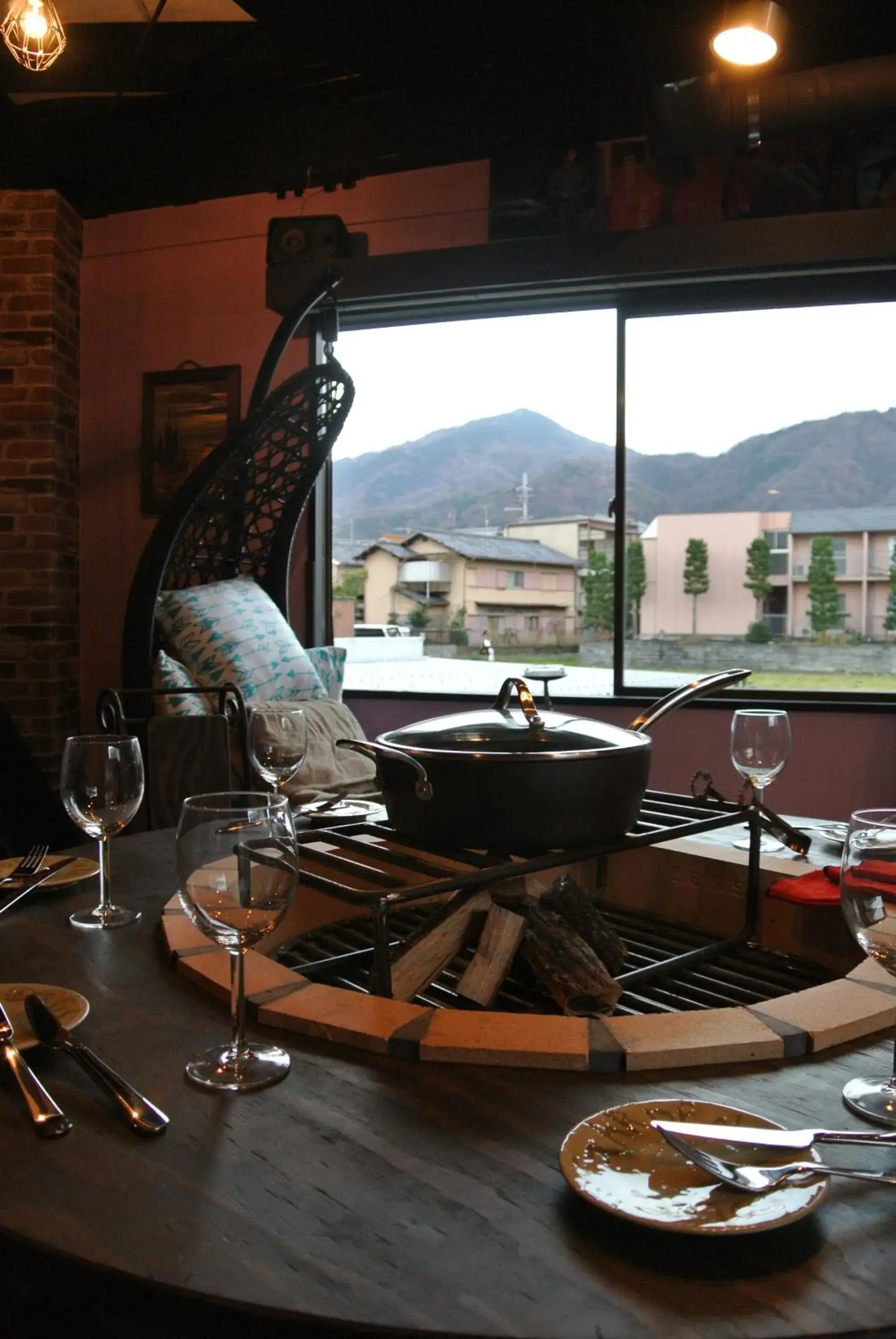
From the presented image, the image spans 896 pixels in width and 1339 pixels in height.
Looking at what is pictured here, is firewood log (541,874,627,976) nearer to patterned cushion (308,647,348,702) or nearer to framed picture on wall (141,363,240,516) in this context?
patterned cushion (308,647,348,702)

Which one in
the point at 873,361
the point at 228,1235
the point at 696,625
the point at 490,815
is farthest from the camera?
the point at 696,625

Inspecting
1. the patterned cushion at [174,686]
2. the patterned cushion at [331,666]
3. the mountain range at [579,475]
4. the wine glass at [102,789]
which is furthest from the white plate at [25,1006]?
the mountain range at [579,475]

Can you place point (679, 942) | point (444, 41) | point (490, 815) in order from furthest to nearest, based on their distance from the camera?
point (444, 41), point (679, 942), point (490, 815)

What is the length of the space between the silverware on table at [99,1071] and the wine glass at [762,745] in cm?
104

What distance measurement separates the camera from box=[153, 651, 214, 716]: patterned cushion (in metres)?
2.98

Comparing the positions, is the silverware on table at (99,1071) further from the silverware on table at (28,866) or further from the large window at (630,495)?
the large window at (630,495)

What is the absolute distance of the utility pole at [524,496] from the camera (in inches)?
176

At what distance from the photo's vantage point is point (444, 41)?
121 inches

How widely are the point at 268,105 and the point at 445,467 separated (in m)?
1.52

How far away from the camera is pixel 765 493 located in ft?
13.4

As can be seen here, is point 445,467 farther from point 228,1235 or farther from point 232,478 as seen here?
point 228,1235

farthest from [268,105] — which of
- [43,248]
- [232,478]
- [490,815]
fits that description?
[490,815]

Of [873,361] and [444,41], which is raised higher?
[444,41]

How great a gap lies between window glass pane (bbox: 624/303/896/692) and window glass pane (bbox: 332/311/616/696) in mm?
236
